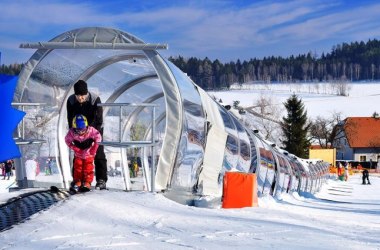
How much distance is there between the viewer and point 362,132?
91438 millimetres

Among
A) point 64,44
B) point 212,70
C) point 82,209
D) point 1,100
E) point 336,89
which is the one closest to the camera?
point 82,209

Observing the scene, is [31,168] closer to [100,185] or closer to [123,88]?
[100,185]

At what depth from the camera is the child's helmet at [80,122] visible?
306 inches

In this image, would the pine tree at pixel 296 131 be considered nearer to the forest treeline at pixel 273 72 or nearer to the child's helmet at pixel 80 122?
the child's helmet at pixel 80 122

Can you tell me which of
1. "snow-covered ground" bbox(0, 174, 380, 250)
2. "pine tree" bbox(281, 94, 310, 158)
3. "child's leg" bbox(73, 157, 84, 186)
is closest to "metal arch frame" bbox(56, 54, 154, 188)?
"child's leg" bbox(73, 157, 84, 186)

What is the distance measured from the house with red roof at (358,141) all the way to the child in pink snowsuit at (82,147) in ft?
270

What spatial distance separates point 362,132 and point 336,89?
5824cm

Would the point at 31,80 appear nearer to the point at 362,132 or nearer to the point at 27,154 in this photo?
the point at 27,154

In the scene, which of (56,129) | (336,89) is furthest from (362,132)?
(56,129)

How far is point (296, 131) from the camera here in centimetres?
6531

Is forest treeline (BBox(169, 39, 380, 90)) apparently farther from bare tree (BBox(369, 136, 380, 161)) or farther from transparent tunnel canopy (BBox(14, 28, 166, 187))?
transparent tunnel canopy (BBox(14, 28, 166, 187))

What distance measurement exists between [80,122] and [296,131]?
59.2 meters

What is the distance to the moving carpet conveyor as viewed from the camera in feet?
19.7

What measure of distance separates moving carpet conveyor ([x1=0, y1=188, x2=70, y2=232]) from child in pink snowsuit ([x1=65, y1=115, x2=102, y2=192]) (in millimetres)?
299
